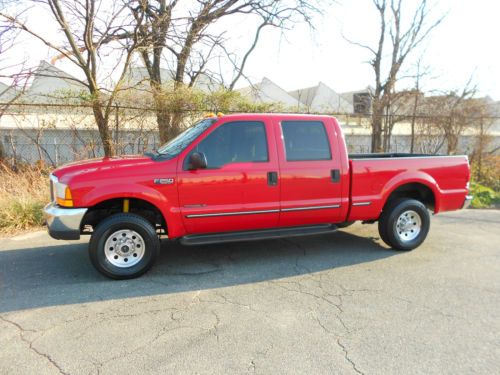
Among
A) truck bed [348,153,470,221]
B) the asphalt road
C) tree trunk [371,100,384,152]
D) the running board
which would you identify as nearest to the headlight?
the asphalt road

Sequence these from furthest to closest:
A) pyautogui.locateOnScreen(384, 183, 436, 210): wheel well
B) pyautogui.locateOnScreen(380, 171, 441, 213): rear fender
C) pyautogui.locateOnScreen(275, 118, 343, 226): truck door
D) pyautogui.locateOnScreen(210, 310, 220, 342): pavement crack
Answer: pyautogui.locateOnScreen(384, 183, 436, 210): wheel well → pyautogui.locateOnScreen(380, 171, 441, 213): rear fender → pyautogui.locateOnScreen(275, 118, 343, 226): truck door → pyautogui.locateOnScreen(210, 310, 220, 342): pavement crack

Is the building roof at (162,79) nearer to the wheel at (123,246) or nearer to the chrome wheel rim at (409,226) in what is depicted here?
the wheel at (123,246)

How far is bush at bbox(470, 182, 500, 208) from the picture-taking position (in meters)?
9.17

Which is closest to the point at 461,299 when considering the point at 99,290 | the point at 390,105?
the point at 99,290

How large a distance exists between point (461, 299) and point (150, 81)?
355 inches

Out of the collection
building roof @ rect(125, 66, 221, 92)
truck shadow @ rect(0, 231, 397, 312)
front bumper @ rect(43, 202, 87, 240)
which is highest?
building roof @ rect(125, 66, 221, 92)

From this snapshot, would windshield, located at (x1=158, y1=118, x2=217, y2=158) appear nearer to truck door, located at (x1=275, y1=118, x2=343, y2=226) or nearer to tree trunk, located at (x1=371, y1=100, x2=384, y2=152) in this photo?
truck door, located at (x1=275, y1=118, x2=343, y2=226)

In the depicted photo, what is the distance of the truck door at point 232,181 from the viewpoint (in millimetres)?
4266

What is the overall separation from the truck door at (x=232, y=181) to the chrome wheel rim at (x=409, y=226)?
2.02 m

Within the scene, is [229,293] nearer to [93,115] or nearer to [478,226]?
[478,226]

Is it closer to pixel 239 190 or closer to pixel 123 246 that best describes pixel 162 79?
pixel 239 190

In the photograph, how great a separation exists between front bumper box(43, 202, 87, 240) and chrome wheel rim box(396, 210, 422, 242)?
4.34 metres

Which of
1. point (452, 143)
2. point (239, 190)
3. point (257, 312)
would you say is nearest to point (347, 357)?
point (257, 312)

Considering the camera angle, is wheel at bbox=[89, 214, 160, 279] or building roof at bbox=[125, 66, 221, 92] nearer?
wheel at bbox=[89, 214, 160, 279]
